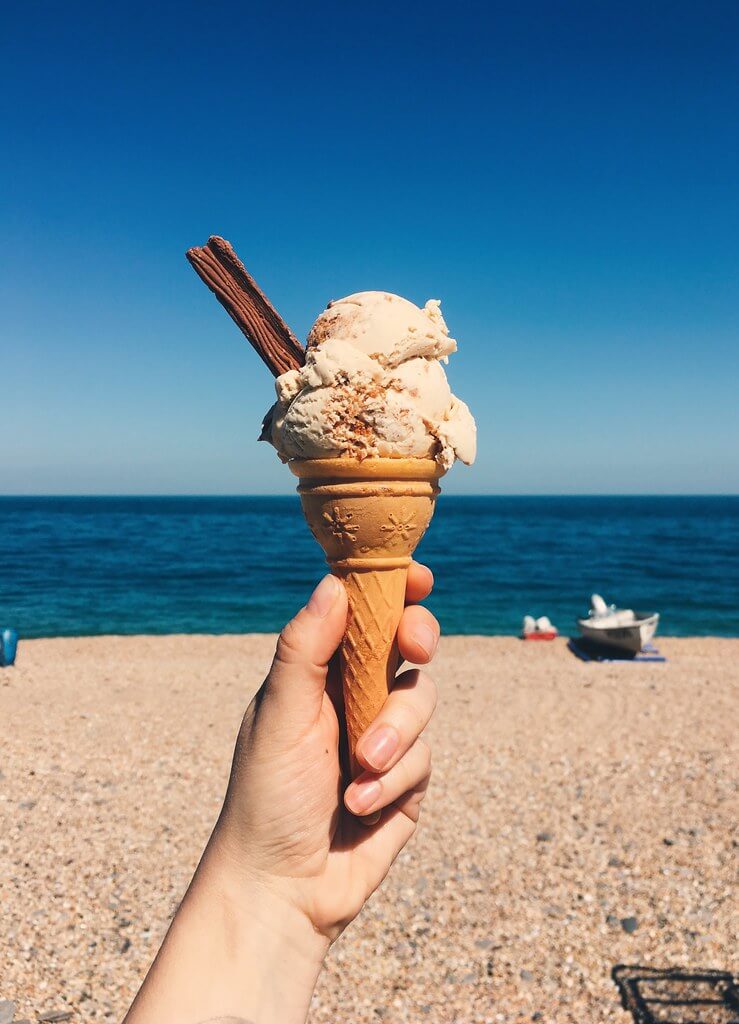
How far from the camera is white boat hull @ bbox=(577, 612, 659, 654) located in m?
15.0

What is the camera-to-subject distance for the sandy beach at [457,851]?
4992mm

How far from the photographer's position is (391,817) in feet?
9.27

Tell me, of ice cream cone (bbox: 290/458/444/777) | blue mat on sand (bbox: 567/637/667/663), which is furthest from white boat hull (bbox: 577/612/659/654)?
ice cream cone (bbox: 290/458/444/777)

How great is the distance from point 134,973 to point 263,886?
12.0 feet

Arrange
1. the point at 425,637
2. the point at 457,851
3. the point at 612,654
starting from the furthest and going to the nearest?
the point at 612,654, the point at 457,851, the point at 425,637

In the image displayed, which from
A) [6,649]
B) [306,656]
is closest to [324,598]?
[306,656]

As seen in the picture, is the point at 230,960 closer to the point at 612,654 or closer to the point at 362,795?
the point at 362,795

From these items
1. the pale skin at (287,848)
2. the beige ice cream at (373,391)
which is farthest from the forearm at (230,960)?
the beige ice cream at (373,391)

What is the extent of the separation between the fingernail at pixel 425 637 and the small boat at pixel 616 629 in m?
13.5

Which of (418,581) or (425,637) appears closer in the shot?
(425,637)

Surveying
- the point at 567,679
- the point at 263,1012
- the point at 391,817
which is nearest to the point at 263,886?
the point at 263,1012

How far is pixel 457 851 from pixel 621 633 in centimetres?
982

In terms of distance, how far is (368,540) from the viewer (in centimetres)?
248

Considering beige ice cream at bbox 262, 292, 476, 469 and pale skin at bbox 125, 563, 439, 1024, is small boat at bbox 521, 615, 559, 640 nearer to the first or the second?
pale skin at bbox 125, 563, 439, 1024
